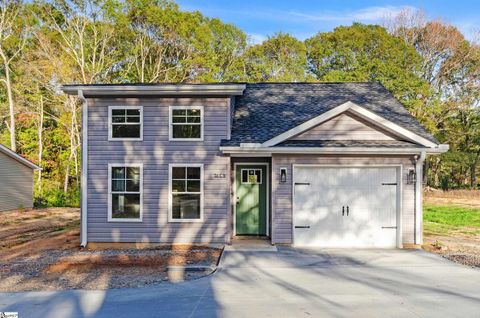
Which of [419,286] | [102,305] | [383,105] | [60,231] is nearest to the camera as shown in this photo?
[102,305]

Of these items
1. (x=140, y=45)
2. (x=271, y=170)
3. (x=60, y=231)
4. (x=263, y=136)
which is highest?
(x=140, y=45)

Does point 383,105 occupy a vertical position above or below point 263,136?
above

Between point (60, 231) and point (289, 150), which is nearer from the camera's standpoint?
point (289, 150)

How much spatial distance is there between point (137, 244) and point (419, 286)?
7.41 metres

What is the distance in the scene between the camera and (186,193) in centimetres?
1179

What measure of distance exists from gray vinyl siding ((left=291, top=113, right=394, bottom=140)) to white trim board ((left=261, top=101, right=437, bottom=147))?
229 mm

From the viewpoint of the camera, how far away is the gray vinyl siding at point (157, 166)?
1173cm

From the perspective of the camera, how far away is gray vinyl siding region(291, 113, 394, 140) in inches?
467

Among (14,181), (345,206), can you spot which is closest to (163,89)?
(345,206)

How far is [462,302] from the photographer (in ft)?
21.8

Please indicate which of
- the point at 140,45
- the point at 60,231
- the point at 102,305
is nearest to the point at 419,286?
the point at 102,305

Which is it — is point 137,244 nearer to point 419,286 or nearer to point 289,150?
point 289,150

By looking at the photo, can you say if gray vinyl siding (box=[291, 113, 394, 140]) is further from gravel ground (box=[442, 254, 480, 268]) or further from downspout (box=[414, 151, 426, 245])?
gravel ground (box=[442, 254, 480, 268])

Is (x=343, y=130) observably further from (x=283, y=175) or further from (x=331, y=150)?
(x=283, y=175)
